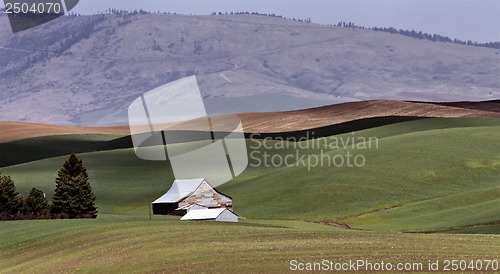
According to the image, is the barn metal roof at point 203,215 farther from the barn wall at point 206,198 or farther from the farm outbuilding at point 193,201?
the barn wall at point 206,198

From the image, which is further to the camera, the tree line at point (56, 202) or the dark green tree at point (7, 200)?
the tree line at point (56, 202)

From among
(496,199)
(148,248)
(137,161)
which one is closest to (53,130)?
(137,161)

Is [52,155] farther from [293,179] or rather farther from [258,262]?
[258,262]

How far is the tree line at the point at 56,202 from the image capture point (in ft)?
212

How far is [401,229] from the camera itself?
59.3 meters

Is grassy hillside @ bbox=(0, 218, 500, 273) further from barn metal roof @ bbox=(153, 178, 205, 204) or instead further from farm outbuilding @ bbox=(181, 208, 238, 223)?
barn metal roof @ bbox=(153, 178, 205, 204)

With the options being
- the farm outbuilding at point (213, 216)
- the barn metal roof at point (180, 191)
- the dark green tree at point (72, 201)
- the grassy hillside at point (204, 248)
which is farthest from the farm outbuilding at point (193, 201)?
the grassy hillside at point (204, 248)

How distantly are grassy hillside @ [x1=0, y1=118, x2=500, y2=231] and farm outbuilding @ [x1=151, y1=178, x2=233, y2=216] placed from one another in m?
1.63

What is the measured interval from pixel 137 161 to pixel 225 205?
31472 millimetres

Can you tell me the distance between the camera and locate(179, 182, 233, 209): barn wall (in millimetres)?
76438

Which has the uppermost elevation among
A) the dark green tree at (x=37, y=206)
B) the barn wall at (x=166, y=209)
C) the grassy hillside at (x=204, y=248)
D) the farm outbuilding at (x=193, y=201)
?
the grassy hillside at (x=204, y=248)

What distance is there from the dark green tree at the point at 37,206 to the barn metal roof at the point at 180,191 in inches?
520

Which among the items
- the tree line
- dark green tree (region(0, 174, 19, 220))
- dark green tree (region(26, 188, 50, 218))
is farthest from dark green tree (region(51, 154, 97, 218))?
dark green tree (region(0, 174, 19, 220))

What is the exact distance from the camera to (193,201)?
3034 inches
